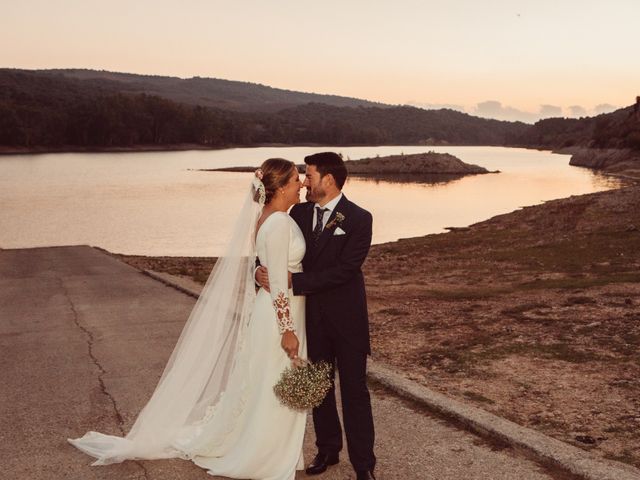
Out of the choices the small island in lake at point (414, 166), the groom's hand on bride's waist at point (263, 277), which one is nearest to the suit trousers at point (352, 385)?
the groom's hand on bride's waist at point (263, 277)

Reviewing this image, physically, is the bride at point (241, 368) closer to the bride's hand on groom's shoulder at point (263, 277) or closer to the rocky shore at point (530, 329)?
the bride's hand on groom's shoulder at point (263, 277)

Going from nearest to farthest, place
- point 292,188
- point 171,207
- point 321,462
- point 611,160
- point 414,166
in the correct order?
point 292,188 → point 321,462 → point 171,207 → point 611,160 → point 414,166

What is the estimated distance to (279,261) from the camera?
5000 millimetres

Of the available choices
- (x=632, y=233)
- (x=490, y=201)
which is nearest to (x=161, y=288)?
(x=632, y=233)

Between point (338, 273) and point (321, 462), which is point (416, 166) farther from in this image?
point (338, 273)

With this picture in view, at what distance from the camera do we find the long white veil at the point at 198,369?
582cm

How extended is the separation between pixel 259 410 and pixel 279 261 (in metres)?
1.24

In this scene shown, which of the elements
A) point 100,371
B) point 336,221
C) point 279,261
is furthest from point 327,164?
point 100,371

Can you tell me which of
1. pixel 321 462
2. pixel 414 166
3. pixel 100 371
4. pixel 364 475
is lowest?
pixel 414 166

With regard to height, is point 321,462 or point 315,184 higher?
point 315,184

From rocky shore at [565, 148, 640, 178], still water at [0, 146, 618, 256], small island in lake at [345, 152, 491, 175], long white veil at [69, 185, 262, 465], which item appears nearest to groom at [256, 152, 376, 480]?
long white veil at [69, 185, 262, 465]

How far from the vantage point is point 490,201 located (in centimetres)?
6066

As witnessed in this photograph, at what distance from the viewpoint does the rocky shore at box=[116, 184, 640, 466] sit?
7.38 m

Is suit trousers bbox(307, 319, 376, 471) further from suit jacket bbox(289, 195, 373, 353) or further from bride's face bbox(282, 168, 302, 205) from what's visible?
bride's face bbox(282, 168, 302, 205)
